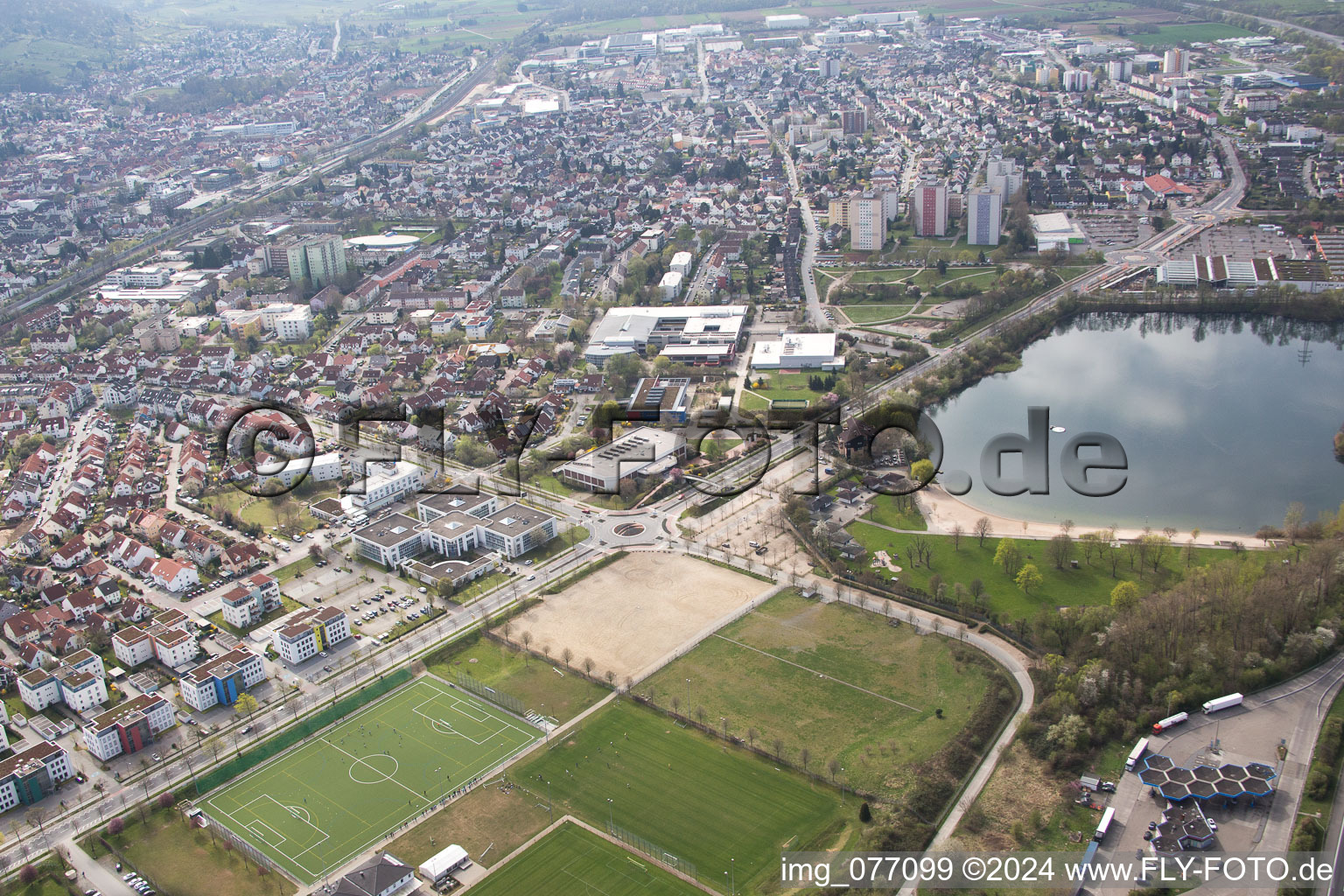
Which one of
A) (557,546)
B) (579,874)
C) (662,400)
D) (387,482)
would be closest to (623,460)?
(557,546)

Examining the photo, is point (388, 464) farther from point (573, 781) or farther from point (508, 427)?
point (573, 781)

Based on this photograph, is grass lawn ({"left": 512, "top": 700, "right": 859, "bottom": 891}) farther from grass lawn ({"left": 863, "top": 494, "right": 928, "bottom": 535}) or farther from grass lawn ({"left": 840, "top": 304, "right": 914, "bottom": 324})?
grass lawn ({"left": 840, "top": 304, "right": 914, "bottom": 324})

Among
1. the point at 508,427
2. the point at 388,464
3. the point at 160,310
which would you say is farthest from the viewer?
the point at 160,310

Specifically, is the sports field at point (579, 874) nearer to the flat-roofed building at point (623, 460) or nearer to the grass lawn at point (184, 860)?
the grass lawn at point (184, 860)

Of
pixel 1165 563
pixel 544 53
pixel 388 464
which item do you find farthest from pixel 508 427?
pixel 544 53

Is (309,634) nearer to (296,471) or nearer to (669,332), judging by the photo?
(296,471)

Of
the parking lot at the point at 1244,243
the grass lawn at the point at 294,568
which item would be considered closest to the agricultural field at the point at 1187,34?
the parking lot at the point at 1244,243
